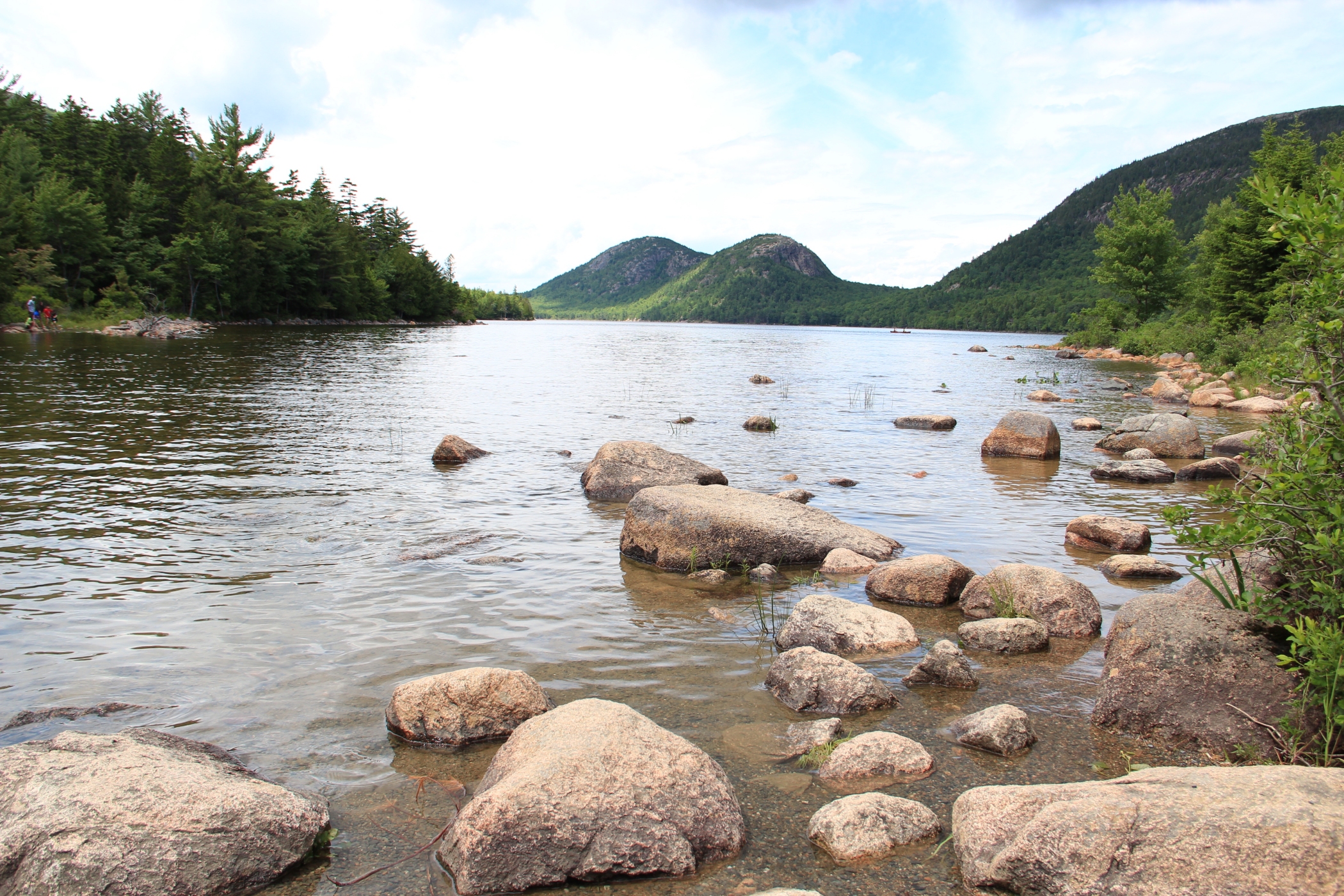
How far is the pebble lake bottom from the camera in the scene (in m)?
5.60

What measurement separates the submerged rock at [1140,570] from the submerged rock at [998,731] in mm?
5282

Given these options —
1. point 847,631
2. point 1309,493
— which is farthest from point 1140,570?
point 1309,493

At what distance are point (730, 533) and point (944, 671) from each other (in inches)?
167

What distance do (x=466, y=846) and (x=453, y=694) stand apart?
1.90m

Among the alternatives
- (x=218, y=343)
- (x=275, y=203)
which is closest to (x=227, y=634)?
(x=218, y=343)

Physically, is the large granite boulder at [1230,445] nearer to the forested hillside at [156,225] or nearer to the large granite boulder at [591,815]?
the large granite boulder at [591,815]

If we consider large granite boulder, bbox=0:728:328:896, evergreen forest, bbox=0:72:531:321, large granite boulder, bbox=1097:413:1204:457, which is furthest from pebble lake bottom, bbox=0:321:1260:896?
evergreen forest, bbox=0:72:531:321

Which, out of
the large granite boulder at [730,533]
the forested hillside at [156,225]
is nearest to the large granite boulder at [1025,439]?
the large granite boulder at [730,533]

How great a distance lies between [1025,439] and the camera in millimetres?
20203

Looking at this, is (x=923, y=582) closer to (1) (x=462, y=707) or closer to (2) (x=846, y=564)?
(2) (x=846, y=564)

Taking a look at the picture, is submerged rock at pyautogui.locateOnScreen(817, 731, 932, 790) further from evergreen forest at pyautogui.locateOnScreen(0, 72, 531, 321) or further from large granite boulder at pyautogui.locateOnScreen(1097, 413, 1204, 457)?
evergreen forest at pyautogui.locateOnScreen(0, 72, 531, 321)

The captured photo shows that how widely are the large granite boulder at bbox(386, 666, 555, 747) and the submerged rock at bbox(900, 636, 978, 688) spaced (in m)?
3.56

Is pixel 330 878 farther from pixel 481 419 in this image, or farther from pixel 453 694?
pixel 481 419

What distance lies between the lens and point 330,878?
4516mm
